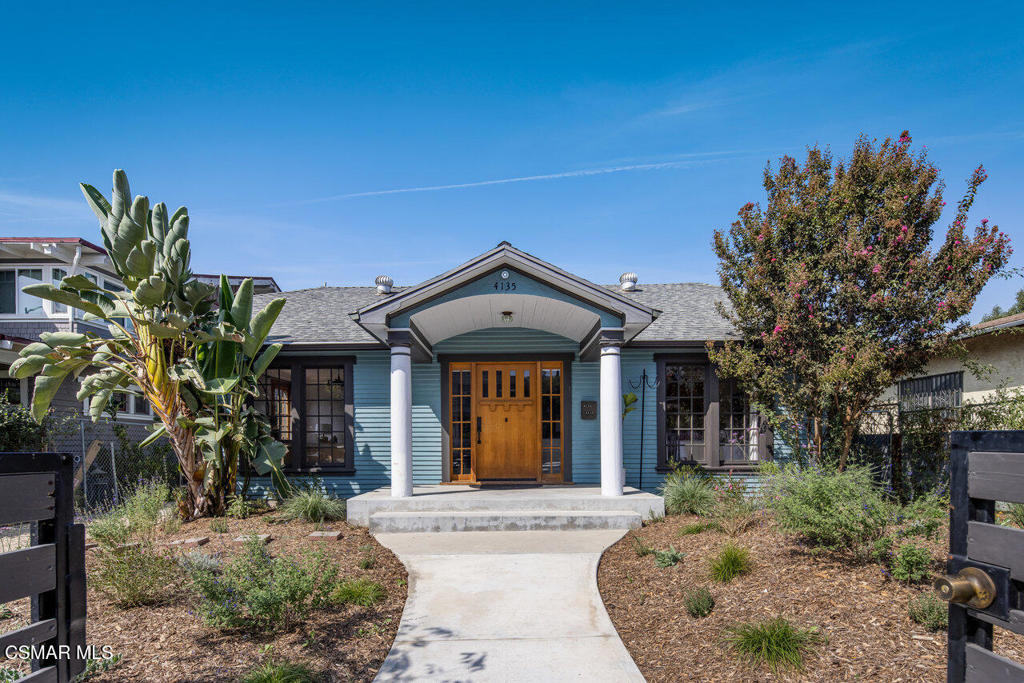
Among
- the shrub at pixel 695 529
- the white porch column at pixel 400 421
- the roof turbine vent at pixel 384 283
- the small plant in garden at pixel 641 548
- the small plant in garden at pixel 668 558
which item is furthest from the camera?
the roof turbine vent at pixel 384 283

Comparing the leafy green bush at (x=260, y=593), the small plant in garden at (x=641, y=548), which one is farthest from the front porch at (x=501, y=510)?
the leafy green bush at (x=260, y=593)

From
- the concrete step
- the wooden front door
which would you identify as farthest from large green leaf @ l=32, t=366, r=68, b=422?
the wooden front door

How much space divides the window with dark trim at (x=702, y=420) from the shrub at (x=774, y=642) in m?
6.35

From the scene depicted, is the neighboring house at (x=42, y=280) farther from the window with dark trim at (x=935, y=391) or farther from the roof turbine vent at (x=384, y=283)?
the window with dark trim at (x=935, y=391)

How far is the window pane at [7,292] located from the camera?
14.6 meters

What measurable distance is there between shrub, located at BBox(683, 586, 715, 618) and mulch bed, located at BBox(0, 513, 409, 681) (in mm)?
2594

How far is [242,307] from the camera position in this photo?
29.7 ft

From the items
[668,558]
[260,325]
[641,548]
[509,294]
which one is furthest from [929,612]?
[260,325]

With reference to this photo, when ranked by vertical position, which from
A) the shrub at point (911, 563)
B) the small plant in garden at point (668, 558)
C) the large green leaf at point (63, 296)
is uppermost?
the large green leaf at point (63, 296)

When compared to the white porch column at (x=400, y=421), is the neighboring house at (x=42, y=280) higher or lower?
higher

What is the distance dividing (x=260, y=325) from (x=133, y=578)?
4.41m

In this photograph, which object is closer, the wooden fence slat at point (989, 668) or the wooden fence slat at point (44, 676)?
the wooden fence slat at point (989, 668)

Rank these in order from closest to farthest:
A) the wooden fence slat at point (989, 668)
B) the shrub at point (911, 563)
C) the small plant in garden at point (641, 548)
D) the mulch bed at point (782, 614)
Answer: the wooden fence slat at point (989, 668) → the mulch bed at point (782, 614) → the shrub at point (911, 563) → the small plant in garden at point (641, 548)

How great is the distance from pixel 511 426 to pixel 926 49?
9036 millimetres
